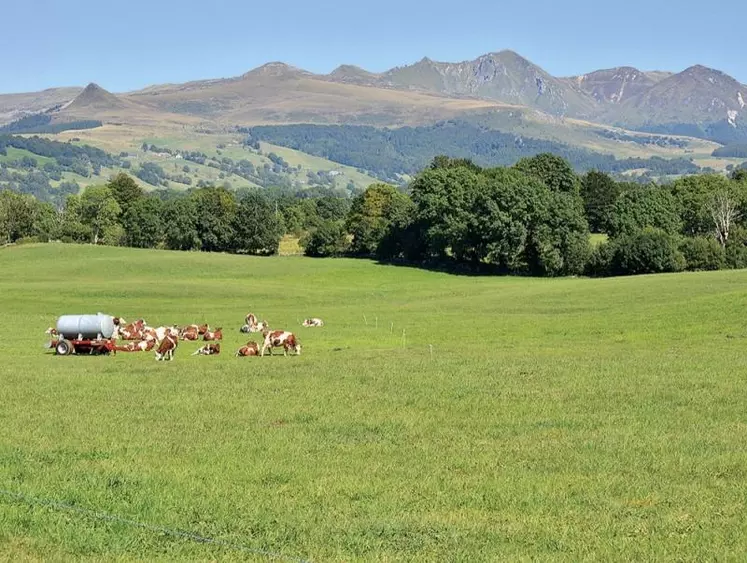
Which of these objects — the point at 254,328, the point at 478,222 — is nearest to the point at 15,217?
the point at 478,222

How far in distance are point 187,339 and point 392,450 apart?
3022 centimetres

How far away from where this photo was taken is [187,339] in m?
→ 45.9

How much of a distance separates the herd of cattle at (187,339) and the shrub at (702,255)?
6801 cm

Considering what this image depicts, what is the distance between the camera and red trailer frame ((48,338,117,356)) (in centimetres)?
3884

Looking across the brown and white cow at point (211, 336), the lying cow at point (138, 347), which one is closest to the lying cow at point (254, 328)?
the brown and white cow at point (211, 336)

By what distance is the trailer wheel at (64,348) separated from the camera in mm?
38750

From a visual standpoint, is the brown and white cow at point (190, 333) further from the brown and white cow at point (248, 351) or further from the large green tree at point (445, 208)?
the large green tree at point (445, 208)

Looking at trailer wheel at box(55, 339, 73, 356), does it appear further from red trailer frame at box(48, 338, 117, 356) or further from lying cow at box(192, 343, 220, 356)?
lying cow at box(192, 343, 220, 356)

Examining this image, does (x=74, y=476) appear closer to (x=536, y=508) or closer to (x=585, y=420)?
(x=536, y=508)

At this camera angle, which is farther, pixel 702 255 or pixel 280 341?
pixel 702 255

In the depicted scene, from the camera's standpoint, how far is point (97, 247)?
5037 inches

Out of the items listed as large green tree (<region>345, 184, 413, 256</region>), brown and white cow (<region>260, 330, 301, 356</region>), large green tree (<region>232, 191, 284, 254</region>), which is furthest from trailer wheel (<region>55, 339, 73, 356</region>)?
large green tree (<region>232, 191, 284, 254</region>)

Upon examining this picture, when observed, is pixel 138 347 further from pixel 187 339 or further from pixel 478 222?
pixel 478 222

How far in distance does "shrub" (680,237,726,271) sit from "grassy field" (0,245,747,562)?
218ft
